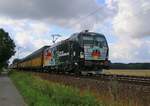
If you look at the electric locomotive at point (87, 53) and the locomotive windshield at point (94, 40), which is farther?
the locomotive windshield at point (94, 40)

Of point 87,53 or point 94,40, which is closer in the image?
point 87,53

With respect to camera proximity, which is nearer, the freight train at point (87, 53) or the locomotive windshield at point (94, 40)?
the freight train at point (87, 53)

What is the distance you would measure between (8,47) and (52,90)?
8007 cm

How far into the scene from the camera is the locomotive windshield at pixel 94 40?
31.3m

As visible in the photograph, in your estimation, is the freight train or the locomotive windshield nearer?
→ the freight train

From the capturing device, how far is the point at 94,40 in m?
31.7

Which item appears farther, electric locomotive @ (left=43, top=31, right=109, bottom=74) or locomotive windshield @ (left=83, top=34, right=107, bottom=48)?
locomotive windshield @ (left=83, top=34, right=107, bottom=48)

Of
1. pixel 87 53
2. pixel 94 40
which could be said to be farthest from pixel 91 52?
pixel 94 40

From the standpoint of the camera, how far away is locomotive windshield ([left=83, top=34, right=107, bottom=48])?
31.3m

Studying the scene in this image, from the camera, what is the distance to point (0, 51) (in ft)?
301

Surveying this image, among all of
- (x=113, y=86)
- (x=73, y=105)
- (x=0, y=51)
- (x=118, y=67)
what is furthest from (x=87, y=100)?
(x=0, y=51)

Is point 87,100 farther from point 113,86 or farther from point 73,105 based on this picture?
point 113,86

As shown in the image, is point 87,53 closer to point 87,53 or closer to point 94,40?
point 87,53

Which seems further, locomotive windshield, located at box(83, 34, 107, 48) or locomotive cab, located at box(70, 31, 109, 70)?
locomotive windshield, located at box(83, 34, 107, 48)
